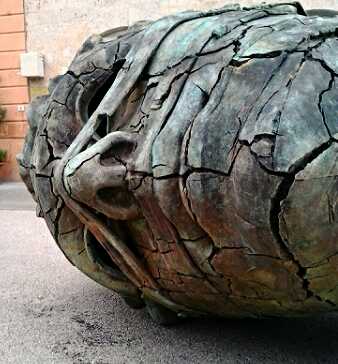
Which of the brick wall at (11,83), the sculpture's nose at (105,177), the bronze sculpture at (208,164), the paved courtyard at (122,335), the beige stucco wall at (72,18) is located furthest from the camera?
the brick wall at (11,83)

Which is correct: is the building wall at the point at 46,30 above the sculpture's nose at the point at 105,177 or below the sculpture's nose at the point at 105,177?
below

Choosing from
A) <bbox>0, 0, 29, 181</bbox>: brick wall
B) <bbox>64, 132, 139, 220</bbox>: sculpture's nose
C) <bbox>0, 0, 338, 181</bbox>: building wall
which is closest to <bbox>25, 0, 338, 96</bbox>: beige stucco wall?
<bbox>0, 0, 338, 181</bbox>: building wall

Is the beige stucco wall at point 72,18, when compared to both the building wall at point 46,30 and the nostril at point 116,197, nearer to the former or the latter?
the building wall at point 46,30

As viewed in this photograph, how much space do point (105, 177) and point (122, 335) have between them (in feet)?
2.39

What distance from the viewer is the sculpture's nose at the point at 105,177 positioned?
5.34ft

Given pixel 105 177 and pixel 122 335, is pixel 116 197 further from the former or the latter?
pixel 122 335

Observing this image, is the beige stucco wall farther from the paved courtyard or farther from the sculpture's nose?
the sculpture's nose

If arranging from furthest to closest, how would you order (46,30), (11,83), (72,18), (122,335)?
(11,83) → (46,30) → (72,18) → (122,335)

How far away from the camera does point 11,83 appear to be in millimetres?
7777

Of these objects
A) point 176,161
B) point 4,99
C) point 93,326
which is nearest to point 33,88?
point 4,99

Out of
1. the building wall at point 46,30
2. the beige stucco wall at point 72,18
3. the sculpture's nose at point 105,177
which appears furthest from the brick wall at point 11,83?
the sculpture's nose at point 105,177

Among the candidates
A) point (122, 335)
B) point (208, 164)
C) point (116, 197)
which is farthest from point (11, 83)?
point (208, 164)

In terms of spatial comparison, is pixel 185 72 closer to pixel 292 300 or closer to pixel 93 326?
pixel 292 300

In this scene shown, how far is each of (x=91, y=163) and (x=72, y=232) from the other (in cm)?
42
